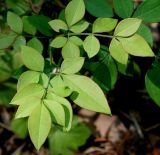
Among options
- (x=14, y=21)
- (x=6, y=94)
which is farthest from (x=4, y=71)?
(x=14, y=21)

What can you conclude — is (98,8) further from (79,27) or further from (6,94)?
(6,94)

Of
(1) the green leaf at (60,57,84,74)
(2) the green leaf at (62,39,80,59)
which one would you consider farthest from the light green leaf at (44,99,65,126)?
(2) the green leaf at (62,39,80,59)

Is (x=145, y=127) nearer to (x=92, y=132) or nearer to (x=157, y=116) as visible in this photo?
(x=157, y=116)

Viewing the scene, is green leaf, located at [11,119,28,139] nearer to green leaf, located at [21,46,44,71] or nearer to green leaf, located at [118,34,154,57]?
green leaf, located at [21,46,44,71]

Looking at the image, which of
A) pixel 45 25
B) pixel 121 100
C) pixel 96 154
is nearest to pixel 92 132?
pixel 96 154

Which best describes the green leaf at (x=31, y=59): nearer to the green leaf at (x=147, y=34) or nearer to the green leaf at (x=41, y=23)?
the green leaf at (x=41, y=23)

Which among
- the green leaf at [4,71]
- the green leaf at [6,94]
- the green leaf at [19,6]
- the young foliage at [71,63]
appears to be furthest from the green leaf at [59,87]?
the green leaf at [6,94]
